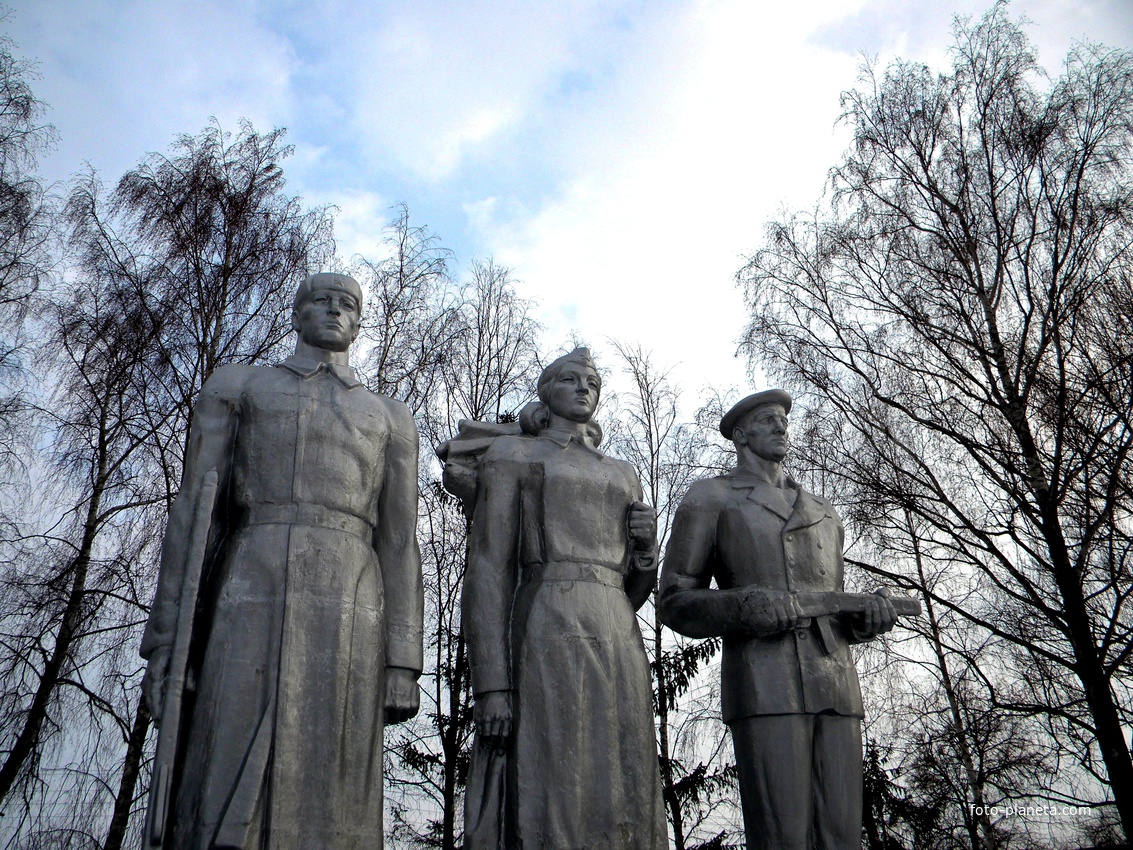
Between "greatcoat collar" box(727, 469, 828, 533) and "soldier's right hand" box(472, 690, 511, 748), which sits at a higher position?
"greatcoat collar" box(727, 469, 828, 533)

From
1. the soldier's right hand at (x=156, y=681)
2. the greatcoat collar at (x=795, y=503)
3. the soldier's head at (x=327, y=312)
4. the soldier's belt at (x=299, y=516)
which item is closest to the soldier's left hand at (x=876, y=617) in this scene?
the greatcoat collar at (x=795, y=503)

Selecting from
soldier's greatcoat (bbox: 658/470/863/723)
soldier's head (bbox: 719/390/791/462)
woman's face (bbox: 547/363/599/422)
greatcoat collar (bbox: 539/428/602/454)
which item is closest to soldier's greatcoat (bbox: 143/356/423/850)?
greatcoat collar (bbox: 539/428/602/454)

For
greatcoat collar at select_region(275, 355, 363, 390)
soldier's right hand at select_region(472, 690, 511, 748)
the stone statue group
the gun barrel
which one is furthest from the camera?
the gun barrel

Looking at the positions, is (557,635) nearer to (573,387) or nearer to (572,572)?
(572,572)

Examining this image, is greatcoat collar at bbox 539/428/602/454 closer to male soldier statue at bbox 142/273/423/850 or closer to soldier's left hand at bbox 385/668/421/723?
male soldier statue at bbox 142/273/423/850

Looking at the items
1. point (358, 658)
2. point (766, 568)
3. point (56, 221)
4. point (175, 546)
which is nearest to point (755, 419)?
point (766, 568)

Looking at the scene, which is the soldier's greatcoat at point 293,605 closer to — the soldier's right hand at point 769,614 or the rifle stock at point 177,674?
the rifle stock at point 177,674

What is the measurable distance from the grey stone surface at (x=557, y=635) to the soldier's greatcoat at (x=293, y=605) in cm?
44

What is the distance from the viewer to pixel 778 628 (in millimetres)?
5809

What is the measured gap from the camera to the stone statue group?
15.1ft

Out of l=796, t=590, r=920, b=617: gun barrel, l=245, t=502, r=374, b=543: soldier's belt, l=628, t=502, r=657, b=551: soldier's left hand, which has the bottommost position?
l=796, t=590, r=920, b=617: gun barrel

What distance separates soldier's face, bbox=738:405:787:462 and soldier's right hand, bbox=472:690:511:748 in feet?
7.68

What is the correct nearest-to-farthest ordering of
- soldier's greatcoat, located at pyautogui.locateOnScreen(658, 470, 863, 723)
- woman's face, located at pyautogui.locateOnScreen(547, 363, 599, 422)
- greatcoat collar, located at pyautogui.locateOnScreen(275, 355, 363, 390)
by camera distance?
greatcoat collar, located at pyautogui.locateOnScreen(275, 355, 363, 390) → soldier's greatcoat, located at pyautogui.locateOnScreen(658, 470, 863, 723) → woman's face, located at pyautogui.locateOnScreen(547, 363, 599, 422)

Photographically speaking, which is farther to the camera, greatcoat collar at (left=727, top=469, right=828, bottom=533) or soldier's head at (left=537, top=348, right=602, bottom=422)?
greatcoat collar at (left=727, top=469, right=828, bottom=533)
